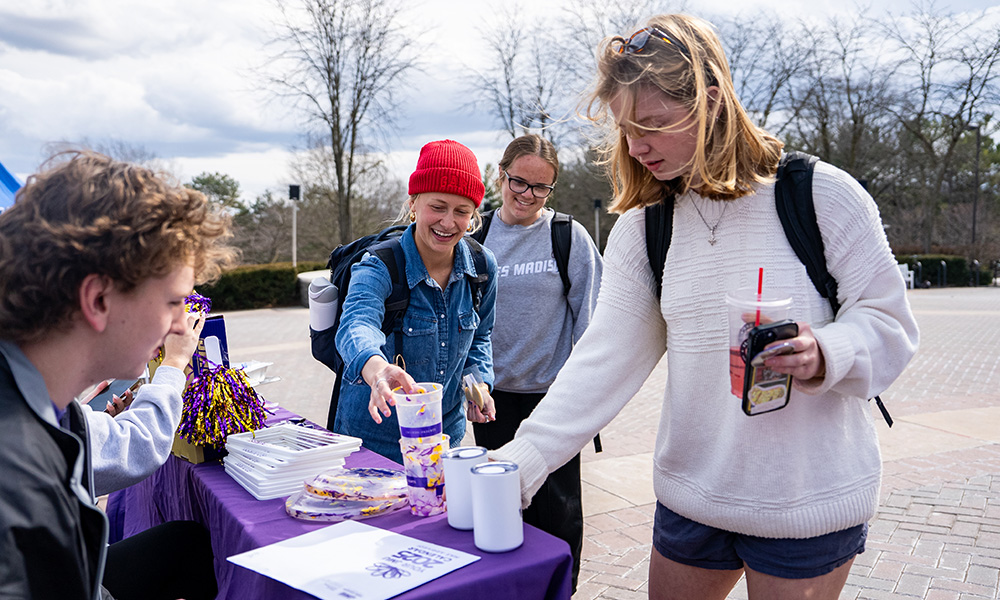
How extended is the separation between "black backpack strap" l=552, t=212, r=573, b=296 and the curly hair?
2.37 metres

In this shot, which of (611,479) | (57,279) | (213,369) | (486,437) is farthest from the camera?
(611,479)

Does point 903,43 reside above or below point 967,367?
above

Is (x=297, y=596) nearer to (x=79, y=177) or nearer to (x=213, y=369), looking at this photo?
(x=79, y=177)

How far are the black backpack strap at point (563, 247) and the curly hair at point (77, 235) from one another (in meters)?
2.37

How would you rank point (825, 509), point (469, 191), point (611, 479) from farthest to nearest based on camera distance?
point (611, 479) < point (469, 191) < point (825, 509)

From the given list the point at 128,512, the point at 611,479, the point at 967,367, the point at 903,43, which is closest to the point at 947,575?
the point at 611,479

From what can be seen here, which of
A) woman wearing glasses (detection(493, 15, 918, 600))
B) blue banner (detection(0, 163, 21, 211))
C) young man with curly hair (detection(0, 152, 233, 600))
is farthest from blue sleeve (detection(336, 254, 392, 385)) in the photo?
blue banner (detection(0, 163, 21, 211))

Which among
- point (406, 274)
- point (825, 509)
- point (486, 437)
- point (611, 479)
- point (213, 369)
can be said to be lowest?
point (611, 479)

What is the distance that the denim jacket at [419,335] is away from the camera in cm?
241

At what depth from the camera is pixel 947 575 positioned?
11.3 ft

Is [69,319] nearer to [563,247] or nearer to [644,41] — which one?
[644,41]

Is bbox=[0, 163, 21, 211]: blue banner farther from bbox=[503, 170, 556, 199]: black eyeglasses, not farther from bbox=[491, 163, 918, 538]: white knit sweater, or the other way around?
bbox=[491, 163, 918, 538]: white knit sweater

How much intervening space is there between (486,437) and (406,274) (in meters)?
1.20

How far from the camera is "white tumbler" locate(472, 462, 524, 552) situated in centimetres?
154
